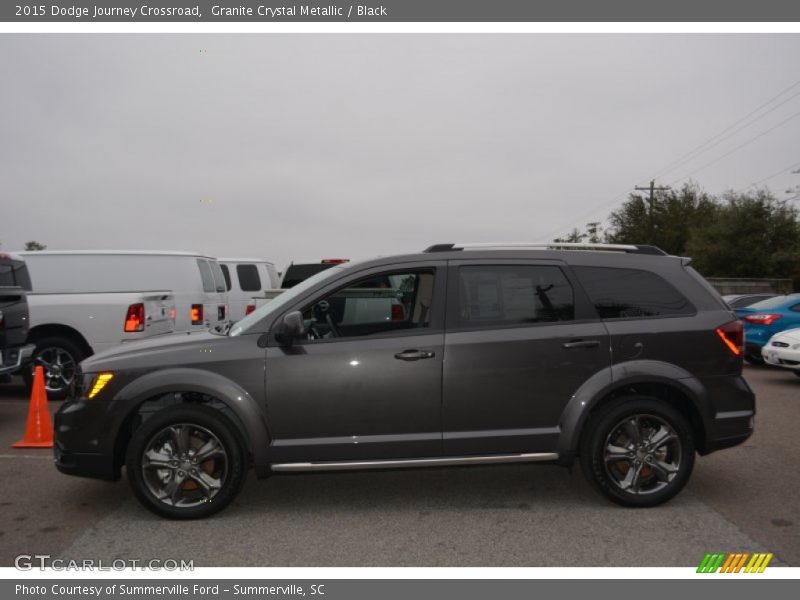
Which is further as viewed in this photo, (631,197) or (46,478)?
(631,197)

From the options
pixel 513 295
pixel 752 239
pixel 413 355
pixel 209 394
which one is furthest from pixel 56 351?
pixel 752 239

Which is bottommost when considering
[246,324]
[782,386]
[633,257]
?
[782,386]

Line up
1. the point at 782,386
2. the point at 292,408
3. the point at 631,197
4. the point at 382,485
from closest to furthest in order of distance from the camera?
the point at 292,408, the point at 382,485, the point at 782,386, the point at 631,197

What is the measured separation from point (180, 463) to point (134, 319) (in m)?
5.59

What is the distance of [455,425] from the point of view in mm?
4773

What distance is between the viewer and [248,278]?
60.1 feet

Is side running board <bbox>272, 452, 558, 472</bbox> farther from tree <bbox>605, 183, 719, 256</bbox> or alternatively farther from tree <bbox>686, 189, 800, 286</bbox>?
tree <bbox>605, 183, 719, 256</bbox>

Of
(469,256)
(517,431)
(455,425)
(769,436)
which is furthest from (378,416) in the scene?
(769,436)

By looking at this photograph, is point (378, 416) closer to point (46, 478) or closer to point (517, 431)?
point (517, 431)

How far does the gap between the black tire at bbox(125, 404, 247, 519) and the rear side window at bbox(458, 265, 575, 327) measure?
177cm

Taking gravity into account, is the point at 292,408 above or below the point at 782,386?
above

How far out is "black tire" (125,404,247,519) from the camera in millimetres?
4656

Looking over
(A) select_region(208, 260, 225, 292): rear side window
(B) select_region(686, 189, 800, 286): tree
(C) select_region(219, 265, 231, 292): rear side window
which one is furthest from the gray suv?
(B) select_region(686, 189, 800, 286): tree

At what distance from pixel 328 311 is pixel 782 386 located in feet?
28.6
